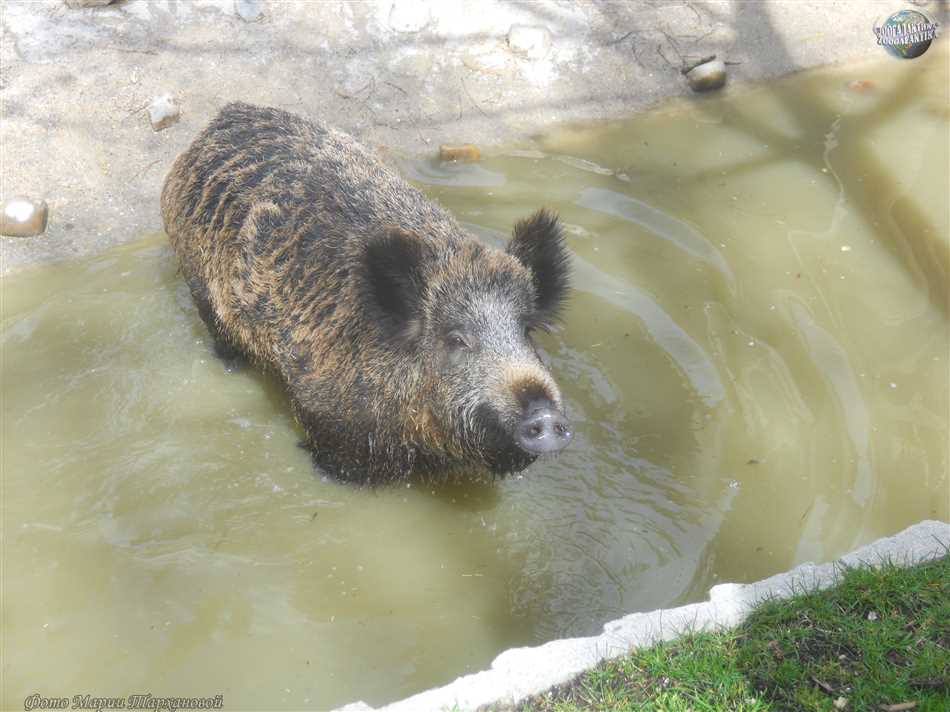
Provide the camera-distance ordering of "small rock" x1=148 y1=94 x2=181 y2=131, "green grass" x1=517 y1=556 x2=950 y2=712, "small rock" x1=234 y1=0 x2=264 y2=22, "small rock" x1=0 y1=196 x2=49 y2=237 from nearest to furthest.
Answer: "green grass" x1=517 y1=556 x2=950 y2=712, "small rock" x1=0 y1=196 x2=49 y2=237, "small rock" x1=148 y1=94 x2=181 y2=131, "small rock" x1=234 y1=0 x2=264 y2=22

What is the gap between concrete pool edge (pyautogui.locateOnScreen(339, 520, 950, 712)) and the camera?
11.1ft

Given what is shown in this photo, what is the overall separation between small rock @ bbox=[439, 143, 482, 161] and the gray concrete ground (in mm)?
201

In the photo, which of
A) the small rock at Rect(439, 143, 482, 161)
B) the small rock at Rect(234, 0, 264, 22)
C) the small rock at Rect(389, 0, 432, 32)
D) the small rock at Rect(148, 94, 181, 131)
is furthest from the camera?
the small rock at Rect(389, 0, 432, 32)

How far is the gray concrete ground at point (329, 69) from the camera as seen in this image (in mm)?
7352

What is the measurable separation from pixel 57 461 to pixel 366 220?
237 centimetres

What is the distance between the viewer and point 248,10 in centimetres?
850

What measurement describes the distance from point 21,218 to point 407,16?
414 cm

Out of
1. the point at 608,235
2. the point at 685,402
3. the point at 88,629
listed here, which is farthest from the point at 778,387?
the point at 88,629

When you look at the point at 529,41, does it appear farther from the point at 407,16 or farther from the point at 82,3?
the point at 82,3

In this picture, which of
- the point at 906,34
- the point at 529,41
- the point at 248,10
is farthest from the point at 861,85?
the point at 248,10

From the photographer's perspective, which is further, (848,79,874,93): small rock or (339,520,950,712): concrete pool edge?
(848,79,874,93): small rock

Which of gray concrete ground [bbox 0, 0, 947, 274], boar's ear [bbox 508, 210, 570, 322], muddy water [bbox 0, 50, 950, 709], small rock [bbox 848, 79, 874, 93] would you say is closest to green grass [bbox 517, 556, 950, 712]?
muddy water [bbox 0, 50, 950, 709]

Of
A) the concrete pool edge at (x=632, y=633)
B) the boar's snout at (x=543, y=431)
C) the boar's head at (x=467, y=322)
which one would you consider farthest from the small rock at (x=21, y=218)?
the concrete pool edge at (x=632, y=633)

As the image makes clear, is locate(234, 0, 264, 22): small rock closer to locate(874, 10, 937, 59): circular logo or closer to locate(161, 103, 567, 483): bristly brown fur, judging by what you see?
locate(161, 103, 567, 483): bristly brown fur
